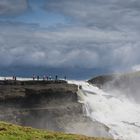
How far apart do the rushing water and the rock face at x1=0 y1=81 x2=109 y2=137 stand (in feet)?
11.5

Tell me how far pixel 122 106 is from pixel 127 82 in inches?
1188

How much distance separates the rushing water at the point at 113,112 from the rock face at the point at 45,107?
352cm

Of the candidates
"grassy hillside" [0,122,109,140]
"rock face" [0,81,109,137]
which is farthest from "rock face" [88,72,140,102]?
"grassy hillside" [0,122,109,140]

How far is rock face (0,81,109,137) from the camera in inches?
4364

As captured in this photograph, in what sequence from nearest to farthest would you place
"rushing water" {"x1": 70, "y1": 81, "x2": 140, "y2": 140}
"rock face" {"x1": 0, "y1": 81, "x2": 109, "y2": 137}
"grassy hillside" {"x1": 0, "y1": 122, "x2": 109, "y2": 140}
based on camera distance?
"grassy hillside" {"x1": 0, "y1": 122, "x2": 109, "y2": 140} → "rock face" {"x1": 0, "y1": 81, "x2": 109, "y2": 137} → "rushing water" {"x1": 70, "y1": 81, "x2": 140, "y2": 140}

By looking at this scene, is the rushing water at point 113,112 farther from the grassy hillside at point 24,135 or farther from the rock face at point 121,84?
the grassy hillside at point 24,135

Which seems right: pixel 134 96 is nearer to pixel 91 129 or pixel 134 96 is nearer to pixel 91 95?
pixel 91 95

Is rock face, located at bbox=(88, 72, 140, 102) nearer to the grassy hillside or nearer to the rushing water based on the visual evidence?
the rushing water

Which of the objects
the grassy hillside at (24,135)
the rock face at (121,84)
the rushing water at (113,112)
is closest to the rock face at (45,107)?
the rushing water at (113,112)

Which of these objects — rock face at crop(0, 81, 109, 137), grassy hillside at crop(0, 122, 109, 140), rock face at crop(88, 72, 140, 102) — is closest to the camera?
grassy hillside at crop(0, 122, 109, 140)

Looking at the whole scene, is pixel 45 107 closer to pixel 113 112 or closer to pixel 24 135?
pixel 113 112

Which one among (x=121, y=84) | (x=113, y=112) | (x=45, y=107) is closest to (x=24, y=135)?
(x=45, y=107)

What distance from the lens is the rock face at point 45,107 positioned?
110844 mm

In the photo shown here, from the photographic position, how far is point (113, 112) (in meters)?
128
